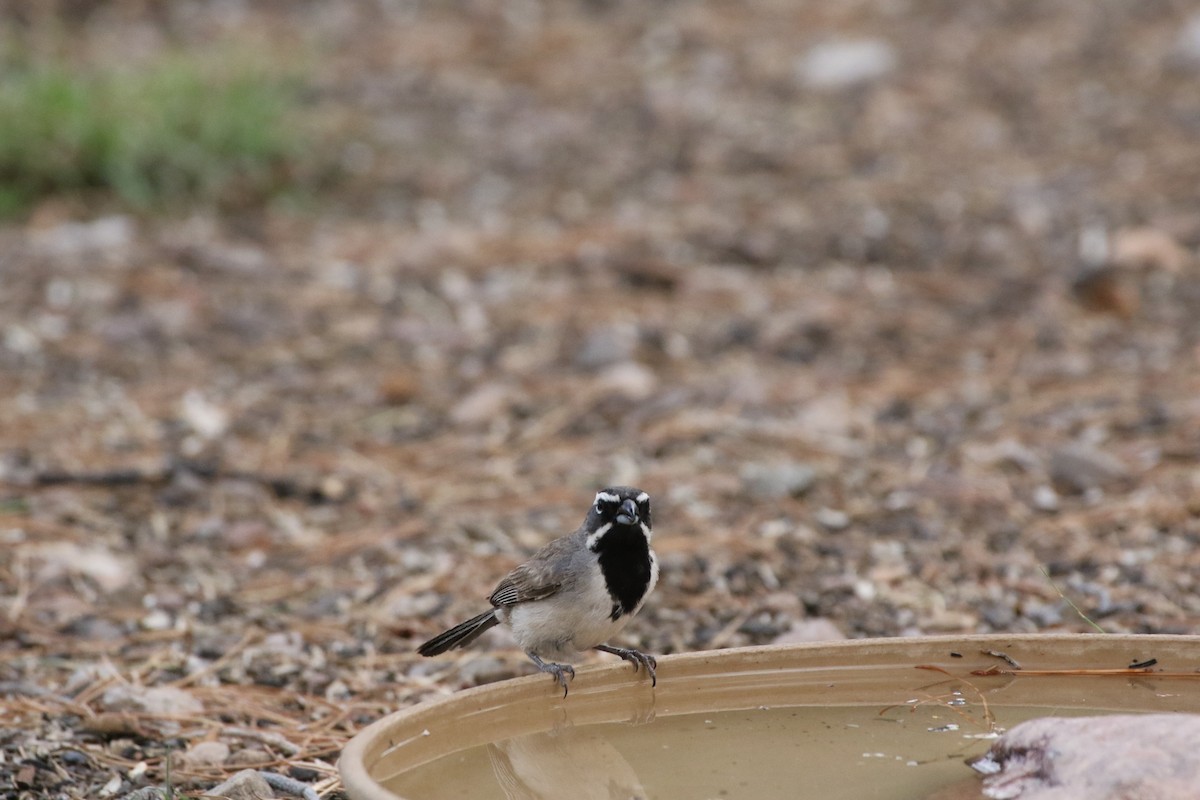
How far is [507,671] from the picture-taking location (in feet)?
15.7

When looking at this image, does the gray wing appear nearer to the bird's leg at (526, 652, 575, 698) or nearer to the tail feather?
the tail feather

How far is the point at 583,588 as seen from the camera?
4.23m

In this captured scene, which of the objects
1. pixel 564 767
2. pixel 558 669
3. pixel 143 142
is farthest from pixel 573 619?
pixel 143 142

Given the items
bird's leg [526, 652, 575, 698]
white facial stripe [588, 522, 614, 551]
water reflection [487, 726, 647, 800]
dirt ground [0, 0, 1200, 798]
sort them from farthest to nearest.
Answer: dirt ground [0, 0, 1200, 798] → white facial stripe [588, 522, 614, 551] → bird's leg [526, 652, 575, 698] → water reflection [487, 726, 647, 800]

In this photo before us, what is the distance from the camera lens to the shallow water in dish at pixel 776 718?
3217 millimetres

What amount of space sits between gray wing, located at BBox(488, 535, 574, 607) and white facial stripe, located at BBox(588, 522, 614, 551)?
0.07 metres

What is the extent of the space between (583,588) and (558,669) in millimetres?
469

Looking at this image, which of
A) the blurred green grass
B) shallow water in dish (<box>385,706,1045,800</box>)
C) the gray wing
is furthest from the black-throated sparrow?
the blurred green grass

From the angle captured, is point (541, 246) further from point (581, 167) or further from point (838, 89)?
point (838, 89)

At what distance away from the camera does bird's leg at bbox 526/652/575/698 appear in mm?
3537

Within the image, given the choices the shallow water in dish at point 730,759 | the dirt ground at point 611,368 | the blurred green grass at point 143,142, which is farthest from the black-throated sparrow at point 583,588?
the blurred green grass at point 143,142

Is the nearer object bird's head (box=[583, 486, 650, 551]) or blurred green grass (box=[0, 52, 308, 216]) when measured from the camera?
bird's head (box=[583, 486, 650, 551])

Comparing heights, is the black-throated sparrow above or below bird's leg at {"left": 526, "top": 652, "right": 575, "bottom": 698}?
above

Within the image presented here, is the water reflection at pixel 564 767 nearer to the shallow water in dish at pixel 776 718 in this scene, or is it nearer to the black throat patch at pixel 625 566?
the shallow water in dish at pixel 776 718
